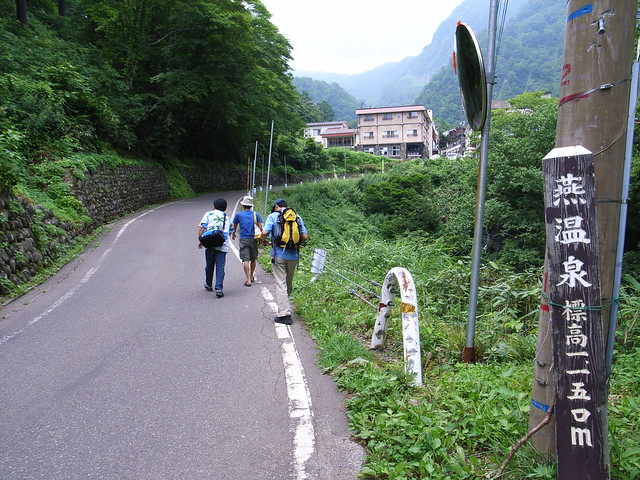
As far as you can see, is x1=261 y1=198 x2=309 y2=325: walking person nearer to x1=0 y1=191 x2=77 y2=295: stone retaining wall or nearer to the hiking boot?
the hiking boot

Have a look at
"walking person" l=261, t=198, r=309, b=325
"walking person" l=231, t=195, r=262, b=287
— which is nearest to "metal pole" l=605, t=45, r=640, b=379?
"walking person" l=261, t=198, r=309, b=325

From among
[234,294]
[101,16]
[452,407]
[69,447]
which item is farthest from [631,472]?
[101,16]

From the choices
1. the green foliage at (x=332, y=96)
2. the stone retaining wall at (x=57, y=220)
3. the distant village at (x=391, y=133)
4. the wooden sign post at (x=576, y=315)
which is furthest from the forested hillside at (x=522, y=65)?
the wooden sign post at (x=576, y=315)

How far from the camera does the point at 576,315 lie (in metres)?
2.04

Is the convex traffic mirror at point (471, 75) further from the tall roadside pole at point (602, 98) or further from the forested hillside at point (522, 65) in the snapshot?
the forested hillside at point (522, 65)

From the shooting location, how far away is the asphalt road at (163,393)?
2.83 m

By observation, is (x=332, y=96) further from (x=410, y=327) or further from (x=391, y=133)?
(x=410, y=327)

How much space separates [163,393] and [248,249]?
462cm

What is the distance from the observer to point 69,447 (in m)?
2.97

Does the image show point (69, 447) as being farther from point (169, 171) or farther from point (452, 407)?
point (169, 171)

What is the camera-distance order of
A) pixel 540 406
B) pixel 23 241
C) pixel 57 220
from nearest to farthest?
pixel 540 406, pixel 23 241, pixel 57 220

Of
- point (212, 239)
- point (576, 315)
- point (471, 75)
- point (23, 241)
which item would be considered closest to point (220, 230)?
point (212, 239)

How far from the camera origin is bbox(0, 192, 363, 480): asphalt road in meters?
2.83

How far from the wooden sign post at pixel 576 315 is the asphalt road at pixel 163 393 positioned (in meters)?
1.36
